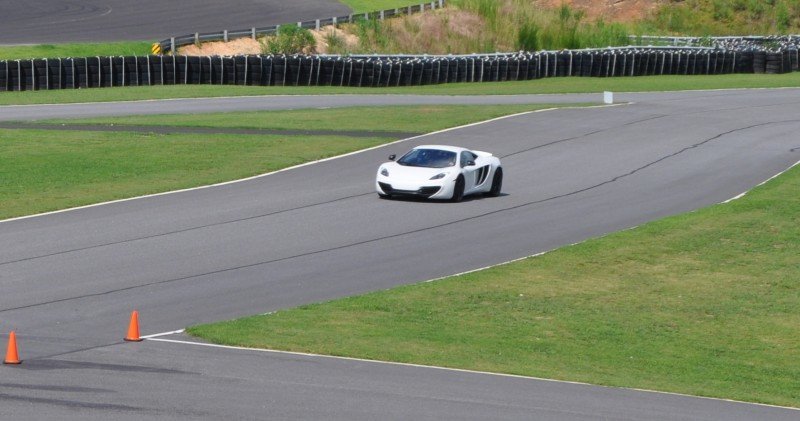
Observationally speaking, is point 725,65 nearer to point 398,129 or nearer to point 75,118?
point 398,129

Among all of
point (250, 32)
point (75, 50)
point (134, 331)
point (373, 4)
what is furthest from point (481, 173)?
point (373, 4)

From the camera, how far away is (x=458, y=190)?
1151 inches

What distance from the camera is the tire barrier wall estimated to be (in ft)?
169

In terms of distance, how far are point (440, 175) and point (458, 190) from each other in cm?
65

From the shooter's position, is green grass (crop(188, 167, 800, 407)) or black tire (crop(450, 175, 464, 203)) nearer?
green grass (crop(188, 167, 800, 407))

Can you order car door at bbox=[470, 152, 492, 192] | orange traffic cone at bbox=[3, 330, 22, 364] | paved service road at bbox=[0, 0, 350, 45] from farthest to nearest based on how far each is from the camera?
paved service road at bbox=[0, 0, 350, 45] → car door at bbox=[470, 152, 492, 192] → orange traffic cone at bbox=[3, 330, 22, 364]

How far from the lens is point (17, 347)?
14.5 m

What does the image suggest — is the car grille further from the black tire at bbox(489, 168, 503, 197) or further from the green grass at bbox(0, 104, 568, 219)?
the green grass at bbox(0, 104, 568, 219)

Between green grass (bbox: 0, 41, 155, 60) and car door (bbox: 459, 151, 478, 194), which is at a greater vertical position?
green grass (bbox: 0, 41, 155, 60)

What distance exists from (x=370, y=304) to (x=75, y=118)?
2618 cm

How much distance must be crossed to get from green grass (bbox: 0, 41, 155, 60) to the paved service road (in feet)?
4.19

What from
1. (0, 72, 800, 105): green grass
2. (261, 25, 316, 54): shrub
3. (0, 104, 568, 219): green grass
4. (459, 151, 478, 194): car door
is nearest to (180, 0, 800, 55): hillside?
(261, 25, 316, 54): shrub

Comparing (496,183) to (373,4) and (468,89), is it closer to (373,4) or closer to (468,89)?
(468,89)

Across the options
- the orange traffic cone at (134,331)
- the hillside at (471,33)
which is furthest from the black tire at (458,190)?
the hillside at (471,33)
